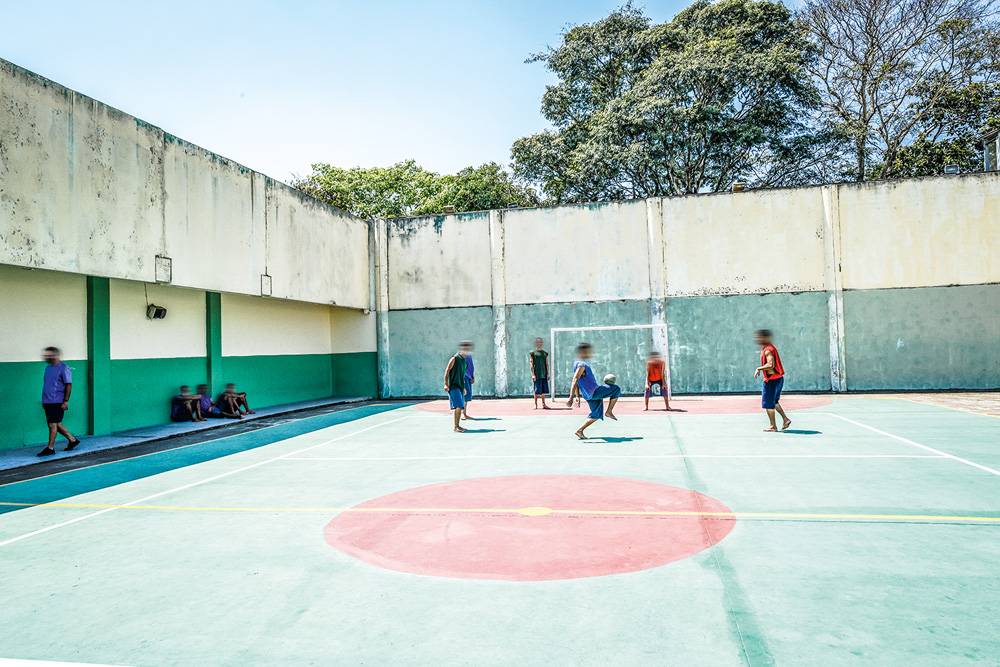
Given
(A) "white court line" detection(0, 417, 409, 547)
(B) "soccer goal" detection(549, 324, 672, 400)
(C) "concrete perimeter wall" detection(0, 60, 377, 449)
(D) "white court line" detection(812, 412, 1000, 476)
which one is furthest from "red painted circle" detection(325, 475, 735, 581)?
(B) "soccer goal" detection(549, 324, 672, 400)

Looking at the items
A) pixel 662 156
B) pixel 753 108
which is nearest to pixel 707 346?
pixel 662 156

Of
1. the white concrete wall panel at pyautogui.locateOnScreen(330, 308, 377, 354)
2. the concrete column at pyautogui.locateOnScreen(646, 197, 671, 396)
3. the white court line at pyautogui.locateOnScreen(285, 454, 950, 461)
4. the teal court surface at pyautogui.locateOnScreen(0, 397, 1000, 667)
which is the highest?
the concrete column at pyautogui.locateOnScreen(646, 197, 671, 396)

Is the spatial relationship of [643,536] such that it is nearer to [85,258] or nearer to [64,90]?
[85,258]

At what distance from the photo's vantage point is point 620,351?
22.3 metres

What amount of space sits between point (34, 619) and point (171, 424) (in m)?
12.5

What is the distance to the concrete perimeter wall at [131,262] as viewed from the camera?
37.6ft

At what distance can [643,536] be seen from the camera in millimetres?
5965

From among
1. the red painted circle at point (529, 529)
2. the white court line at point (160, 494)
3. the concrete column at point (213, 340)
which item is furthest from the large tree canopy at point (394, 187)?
the red painted circle at point (529, 529)

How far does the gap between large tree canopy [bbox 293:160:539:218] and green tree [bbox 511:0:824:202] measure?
293cm

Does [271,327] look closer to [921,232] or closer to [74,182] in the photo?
[74,182]

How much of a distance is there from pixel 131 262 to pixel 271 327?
25.1ft

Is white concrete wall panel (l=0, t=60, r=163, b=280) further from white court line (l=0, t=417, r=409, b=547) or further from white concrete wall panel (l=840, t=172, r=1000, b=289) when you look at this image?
white concrete wall panel (l=840, t=172, r=1000, b=289)

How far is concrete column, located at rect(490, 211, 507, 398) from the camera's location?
23.1m

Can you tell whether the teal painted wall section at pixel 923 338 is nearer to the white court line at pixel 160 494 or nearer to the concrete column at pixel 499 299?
the concrete column at pixel 499 299
